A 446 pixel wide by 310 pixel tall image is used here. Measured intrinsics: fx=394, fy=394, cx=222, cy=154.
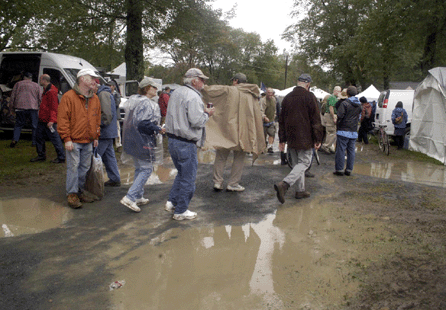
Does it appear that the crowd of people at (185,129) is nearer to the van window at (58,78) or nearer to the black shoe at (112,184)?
the black shoe at (112,184)

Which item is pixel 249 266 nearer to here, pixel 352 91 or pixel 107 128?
pixel 107 128

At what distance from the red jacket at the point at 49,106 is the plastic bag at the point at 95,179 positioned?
9.00ft

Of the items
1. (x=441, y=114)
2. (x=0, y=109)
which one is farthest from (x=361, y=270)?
(x=0, y=109)

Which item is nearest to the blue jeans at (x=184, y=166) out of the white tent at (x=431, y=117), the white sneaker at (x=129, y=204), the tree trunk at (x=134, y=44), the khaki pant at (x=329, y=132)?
the white sneaker at (x=129, y=204)

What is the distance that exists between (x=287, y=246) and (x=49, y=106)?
6.19 meters

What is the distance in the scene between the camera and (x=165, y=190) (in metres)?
6.88

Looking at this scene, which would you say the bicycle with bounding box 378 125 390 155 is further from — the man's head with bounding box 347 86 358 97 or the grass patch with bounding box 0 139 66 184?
the grass patch with bounding box 0 139 66 184

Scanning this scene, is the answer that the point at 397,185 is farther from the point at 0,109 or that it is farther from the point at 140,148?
the point at 0,109

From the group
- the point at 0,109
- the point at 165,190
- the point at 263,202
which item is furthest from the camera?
the point at 0,109

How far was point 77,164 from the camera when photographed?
5.75 meters

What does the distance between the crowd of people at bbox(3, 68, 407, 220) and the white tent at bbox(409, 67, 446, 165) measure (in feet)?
15.7

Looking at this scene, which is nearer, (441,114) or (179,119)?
(179,119)

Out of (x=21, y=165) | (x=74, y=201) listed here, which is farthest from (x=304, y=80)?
(x=21, y=165)

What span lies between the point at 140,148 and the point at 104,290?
2.41m
